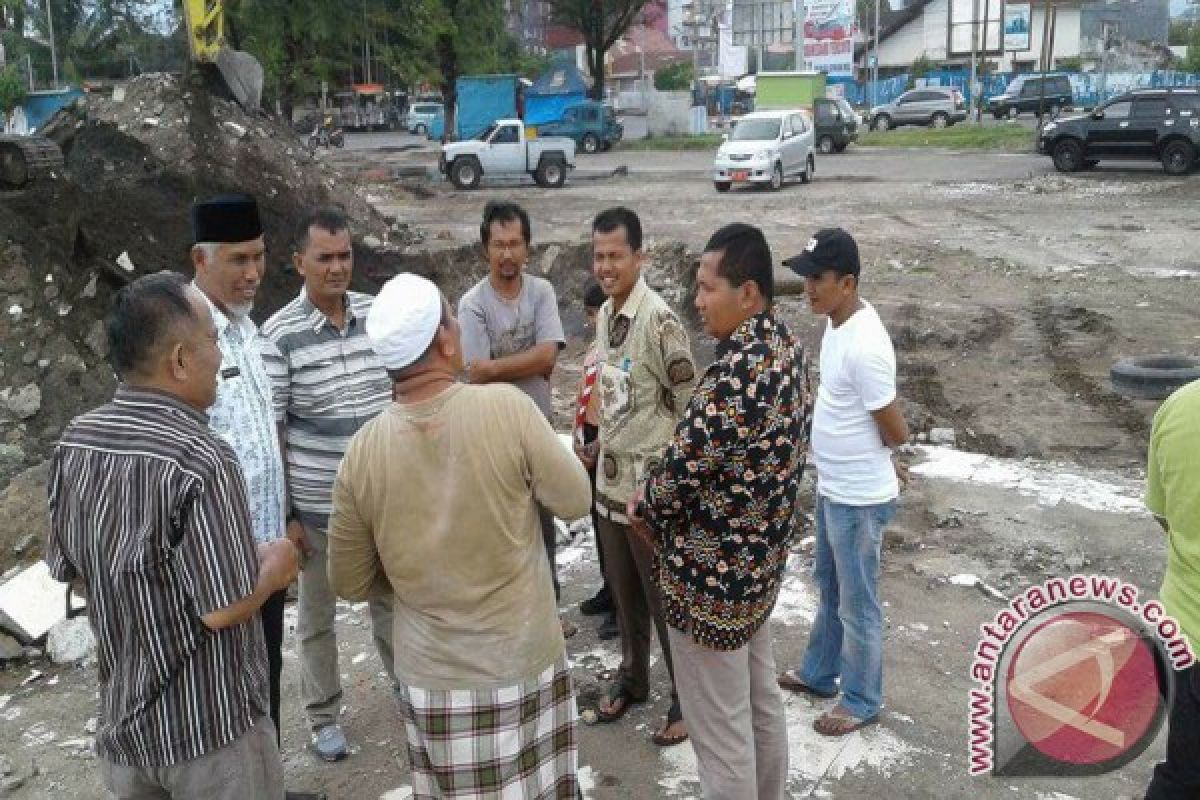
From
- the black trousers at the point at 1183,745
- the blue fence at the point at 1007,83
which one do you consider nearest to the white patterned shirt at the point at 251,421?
the black trousers at the point at 1183,745

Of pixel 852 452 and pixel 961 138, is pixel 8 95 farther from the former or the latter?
pixel 852 452

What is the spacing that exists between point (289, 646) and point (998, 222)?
632 inches

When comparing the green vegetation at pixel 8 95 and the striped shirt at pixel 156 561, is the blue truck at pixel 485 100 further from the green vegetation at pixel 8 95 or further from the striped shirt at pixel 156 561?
the striped shirt at pixel 156 561

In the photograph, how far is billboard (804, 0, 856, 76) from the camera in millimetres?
44500

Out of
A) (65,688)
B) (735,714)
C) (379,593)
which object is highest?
(379,593)

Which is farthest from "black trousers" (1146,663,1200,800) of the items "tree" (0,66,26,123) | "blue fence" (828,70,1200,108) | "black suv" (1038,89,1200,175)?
"tree" (0,66,26,123)

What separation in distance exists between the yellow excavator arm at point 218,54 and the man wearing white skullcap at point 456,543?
1094cm

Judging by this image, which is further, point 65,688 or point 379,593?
point 65,688

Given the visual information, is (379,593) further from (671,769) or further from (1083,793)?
(1083,793)

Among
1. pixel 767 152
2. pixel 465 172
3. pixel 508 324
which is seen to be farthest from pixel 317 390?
pixel 465 172

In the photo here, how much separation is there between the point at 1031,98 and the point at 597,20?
1750cm

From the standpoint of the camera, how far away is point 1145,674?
9.09 ft

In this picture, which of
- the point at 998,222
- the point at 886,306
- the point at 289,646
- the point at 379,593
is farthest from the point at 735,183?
the point at 379,593

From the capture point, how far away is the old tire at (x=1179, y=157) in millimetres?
22000
